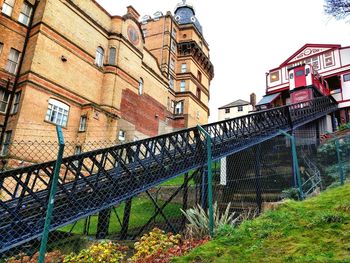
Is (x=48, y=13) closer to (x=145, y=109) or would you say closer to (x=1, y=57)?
(x=1, y=57)

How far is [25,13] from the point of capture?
22.1 metres

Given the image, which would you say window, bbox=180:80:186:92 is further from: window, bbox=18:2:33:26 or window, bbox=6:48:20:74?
window, bbox=6:48:20:74

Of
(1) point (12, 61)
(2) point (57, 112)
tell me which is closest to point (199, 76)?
(2) point (57, 112)

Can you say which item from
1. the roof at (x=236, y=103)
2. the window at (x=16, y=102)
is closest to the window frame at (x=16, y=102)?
the window at (x=16, y=102)

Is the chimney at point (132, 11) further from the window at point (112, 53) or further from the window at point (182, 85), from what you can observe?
the window at point (182, 85)

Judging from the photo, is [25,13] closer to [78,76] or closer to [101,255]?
[78,76]

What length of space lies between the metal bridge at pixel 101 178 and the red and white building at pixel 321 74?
1958 centimetres

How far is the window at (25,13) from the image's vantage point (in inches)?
861

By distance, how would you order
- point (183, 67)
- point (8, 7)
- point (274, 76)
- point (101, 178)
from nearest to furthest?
point (101, 178) < point (8, 7) < point (274, 76) < point (183, 67)

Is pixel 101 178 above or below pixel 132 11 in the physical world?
below

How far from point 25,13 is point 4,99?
296 inches

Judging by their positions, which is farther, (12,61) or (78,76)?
(78,76)

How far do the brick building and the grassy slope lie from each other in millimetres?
14452

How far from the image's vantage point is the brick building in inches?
793
